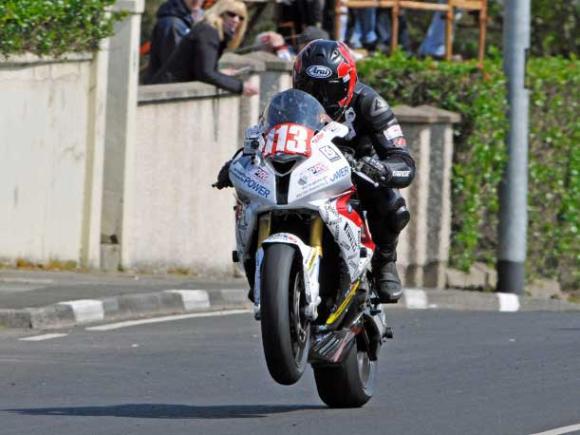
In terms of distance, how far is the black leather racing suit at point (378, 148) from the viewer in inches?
356

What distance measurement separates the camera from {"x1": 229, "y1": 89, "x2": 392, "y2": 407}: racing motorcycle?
8.01m

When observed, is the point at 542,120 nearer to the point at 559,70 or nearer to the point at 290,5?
the point at 559,70

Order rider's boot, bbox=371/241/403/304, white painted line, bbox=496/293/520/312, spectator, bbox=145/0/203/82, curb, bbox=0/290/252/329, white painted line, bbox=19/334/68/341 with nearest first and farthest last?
rider's boot, bbox=371/241/403/304, white painted line, bbox=19/334/68/341, curb, bbox=0/290/252/329, white painted line, bbox=496/293/520/312, spectator, bbox=145/0/203/82

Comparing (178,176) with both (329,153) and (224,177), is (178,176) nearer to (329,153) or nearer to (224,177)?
(224,177)

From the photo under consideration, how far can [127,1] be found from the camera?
57.5 ft

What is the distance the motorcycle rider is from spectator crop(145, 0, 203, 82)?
9195 mm

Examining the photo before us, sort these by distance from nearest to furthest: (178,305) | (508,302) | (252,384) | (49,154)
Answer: (252,384), (178,305), (49,154), (508,302)

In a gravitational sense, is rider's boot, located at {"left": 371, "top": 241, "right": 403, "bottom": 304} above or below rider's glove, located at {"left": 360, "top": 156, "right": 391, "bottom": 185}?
below

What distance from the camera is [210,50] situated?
17.7 meters

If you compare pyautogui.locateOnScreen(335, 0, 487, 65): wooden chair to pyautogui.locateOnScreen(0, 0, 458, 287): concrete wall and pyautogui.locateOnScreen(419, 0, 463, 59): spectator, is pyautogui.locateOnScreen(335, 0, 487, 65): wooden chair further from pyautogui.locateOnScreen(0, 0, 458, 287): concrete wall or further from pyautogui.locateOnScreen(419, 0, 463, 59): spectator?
pyautogui.locateOnScreen(0, 0, 458, 287): concrete wall

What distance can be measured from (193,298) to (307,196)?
685 centimetres

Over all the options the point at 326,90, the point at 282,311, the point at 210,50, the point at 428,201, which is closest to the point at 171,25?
the point at 210,50

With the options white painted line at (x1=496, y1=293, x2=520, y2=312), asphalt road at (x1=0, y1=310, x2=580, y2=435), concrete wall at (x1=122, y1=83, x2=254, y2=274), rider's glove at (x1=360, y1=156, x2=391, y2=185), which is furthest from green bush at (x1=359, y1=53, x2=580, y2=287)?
rider's glove at (x1=360, y1=156, x2=391, y2=185)

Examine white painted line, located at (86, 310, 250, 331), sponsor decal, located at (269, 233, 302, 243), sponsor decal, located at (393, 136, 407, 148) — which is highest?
sponsor decal, located at (393, 136, 407, 148)
